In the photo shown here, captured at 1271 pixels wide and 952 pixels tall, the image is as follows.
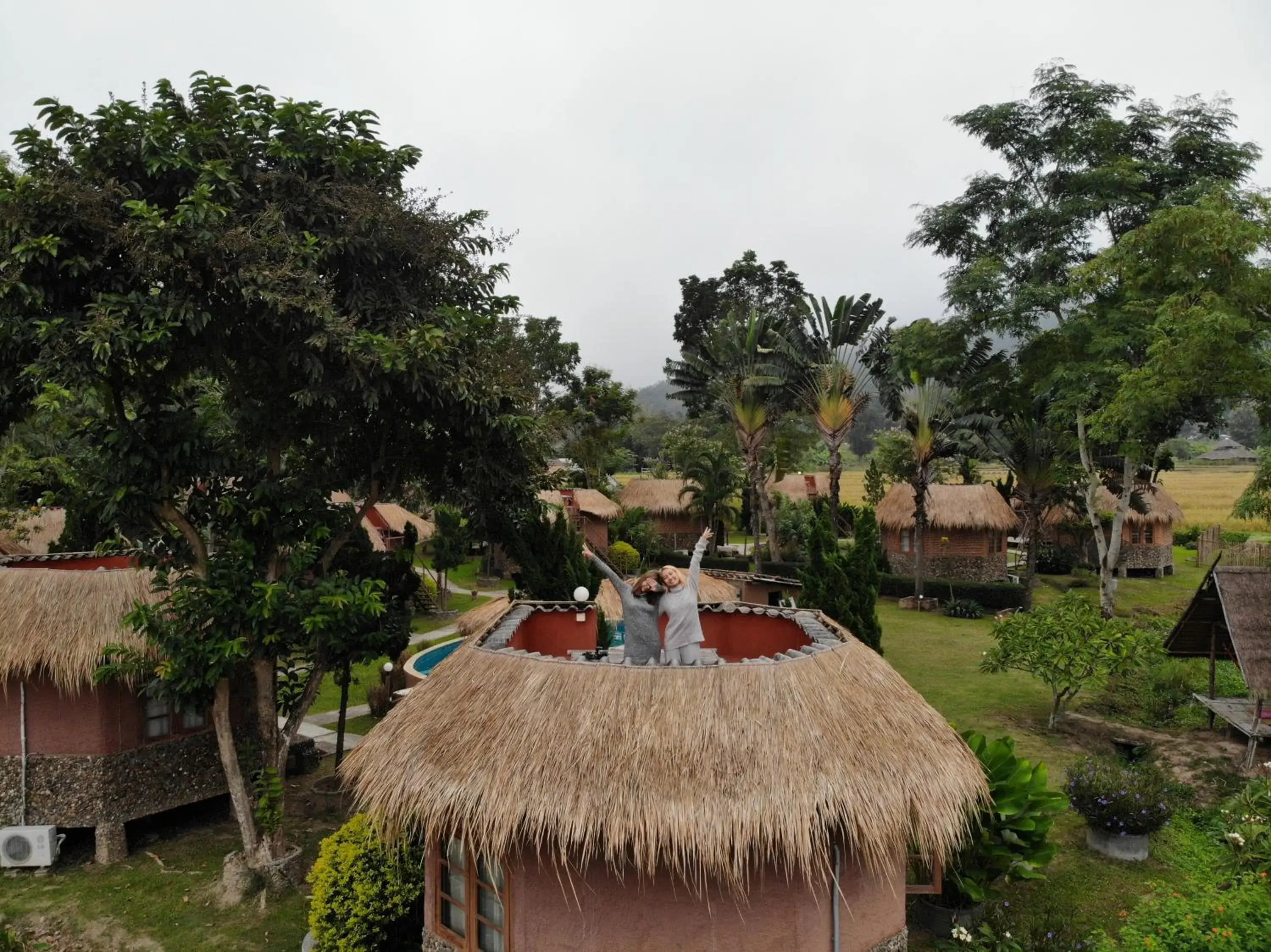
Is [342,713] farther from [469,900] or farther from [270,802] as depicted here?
[469,900]

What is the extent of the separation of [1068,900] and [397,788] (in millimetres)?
8209

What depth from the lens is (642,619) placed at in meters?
8.83

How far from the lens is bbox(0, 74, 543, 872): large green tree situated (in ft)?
30.7

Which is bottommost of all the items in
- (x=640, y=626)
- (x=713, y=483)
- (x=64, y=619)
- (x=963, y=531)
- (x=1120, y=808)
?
(x=1120, y=808)

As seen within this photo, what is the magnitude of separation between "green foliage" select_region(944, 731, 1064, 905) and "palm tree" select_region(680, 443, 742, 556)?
26.6 m

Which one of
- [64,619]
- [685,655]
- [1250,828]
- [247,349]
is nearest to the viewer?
[685,655]

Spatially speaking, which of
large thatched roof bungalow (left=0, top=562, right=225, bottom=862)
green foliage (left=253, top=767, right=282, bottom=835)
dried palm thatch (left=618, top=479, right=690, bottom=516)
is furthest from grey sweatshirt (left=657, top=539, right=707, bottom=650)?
dried palm thatch (left=618, top=479, right=690, bottom=516)

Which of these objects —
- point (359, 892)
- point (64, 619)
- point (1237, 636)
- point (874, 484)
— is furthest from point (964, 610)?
point (64, 619)

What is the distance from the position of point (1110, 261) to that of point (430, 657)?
18814mm

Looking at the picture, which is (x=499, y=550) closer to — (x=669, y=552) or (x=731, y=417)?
(x=669, y=552)

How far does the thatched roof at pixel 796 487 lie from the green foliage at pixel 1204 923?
115 ft

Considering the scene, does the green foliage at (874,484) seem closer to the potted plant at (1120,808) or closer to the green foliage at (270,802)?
the potted plant at (1120,808)

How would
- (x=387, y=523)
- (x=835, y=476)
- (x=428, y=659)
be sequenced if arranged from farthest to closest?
1. (x=387, y=523)
2. (x=835, y=476)
3. (x=428, y=659)

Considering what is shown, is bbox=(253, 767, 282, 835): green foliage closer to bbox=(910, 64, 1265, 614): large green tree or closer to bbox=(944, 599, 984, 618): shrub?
bbox=(910, 64, 1265, 614): large green tree
